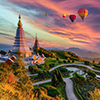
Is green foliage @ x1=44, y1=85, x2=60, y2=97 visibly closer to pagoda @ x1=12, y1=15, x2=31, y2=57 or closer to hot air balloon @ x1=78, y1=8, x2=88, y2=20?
hot air balloon @ x1=78, y1=8, x2=88, y2=20

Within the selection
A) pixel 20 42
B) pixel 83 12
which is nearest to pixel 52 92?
pixel 83 12

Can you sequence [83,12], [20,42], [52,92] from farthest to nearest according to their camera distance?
[20,42] → [83,12] → [52,92]

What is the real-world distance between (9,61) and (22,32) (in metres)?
17.0

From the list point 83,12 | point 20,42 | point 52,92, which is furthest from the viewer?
point 20,42

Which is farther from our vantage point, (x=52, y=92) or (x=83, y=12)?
(x=83, y=12)

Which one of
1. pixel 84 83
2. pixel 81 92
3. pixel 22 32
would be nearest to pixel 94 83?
pixel 84 83

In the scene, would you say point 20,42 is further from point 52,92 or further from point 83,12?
point 83,12

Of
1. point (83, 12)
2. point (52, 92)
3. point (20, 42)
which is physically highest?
point (83, 12)

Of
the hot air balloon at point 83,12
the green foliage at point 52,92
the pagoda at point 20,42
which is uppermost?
the hot air balloon at point 83,12

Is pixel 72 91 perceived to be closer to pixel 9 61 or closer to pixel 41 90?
pixel 41 90

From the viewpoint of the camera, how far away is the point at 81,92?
16.8m

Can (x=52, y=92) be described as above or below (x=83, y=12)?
below

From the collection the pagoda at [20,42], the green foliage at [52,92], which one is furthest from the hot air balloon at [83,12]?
the pagoda at [20,42]

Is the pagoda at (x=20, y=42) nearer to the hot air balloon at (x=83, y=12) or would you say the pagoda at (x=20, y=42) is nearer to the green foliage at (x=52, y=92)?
the green foliage at (x=52, y=92)
